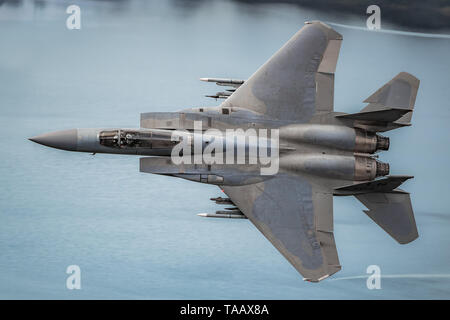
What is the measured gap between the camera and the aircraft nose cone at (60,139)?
917 centimetres

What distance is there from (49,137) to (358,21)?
513cm

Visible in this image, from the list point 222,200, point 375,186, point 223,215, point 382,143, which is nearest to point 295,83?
point 382,143

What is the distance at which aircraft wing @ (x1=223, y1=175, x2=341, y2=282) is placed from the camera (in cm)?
941

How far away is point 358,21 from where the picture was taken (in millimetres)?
11070

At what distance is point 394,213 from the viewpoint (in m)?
9.68

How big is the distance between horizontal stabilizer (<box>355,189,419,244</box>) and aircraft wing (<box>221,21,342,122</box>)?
4.60ft

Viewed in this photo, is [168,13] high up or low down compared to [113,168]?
up

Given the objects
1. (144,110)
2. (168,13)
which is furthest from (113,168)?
(168,13)

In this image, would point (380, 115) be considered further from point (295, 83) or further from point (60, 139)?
point (60, 139)

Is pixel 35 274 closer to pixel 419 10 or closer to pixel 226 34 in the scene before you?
pixel 226 34

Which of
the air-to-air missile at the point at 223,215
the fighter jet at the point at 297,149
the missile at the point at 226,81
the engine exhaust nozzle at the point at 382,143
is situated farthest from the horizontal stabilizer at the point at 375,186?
the missile at the point at 226,81

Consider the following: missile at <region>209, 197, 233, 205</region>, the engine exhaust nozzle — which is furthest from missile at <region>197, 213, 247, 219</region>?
the engine exhaust nozzle

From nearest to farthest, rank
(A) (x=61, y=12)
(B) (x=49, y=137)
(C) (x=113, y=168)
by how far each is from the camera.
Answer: (B) (x=49, y=137) < (C) (x=113, y=168) < (A) (x=61, y=12)

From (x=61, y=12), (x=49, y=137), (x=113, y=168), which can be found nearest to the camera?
(x=49, y=137)
